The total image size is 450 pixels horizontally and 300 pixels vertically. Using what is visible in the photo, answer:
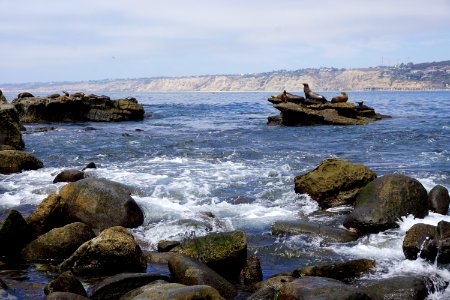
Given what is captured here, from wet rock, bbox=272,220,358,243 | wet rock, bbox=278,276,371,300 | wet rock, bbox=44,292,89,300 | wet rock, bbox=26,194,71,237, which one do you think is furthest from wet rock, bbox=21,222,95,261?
wet rock, bbox=278,276,371,300

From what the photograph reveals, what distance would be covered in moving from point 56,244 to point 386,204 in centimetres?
634

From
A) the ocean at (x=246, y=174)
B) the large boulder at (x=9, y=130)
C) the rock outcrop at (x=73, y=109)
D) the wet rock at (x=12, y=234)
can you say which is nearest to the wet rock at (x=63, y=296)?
the ocean at (x=246, y=174)

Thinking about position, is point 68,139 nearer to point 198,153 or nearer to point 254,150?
point 198,153

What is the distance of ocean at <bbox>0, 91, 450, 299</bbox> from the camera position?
29.3ft

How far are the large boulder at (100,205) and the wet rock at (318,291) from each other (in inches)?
193

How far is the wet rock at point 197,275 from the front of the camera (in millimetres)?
6828

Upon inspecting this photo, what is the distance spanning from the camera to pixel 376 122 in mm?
33656

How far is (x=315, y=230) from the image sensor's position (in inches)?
380

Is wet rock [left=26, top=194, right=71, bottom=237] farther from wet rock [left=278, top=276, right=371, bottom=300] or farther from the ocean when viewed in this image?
wet rock [left=278, top=276, right=371, bottom=300]

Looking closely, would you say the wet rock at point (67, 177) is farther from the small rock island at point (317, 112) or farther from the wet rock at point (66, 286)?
the small rock island at point (317, 112)

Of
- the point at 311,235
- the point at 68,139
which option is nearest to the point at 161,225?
the point at 311,235

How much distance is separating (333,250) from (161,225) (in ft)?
11.5

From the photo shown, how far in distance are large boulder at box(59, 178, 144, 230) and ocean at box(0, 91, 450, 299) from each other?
495 millimetres

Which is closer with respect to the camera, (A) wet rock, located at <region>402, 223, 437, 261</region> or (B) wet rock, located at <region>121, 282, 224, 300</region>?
(B) wet rock, located at <region>121, 282, 224, 300</region>
